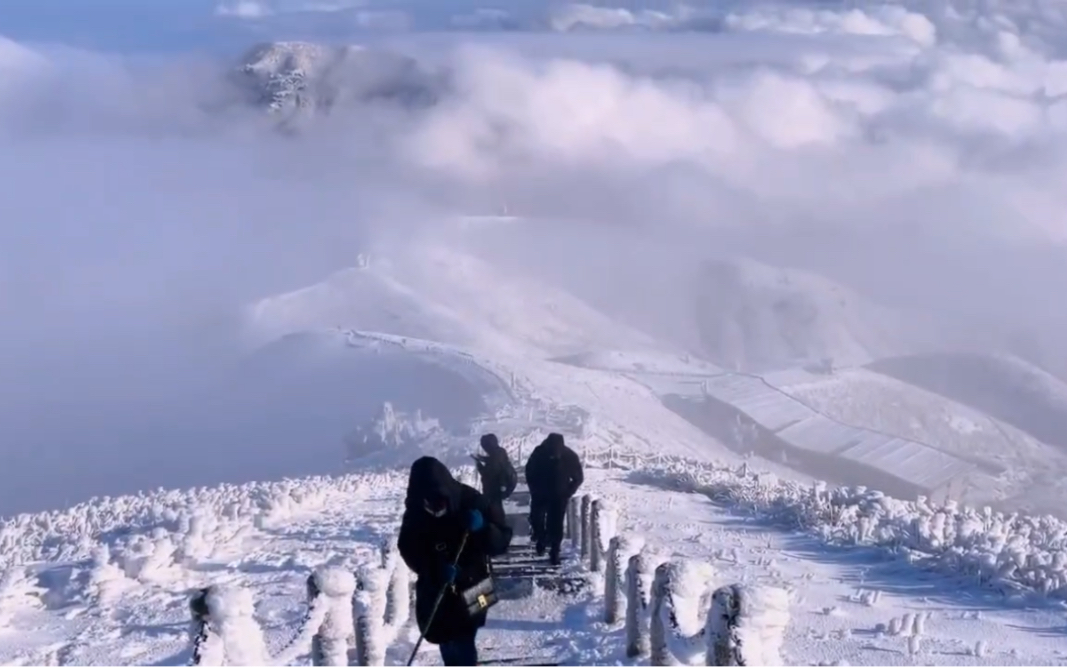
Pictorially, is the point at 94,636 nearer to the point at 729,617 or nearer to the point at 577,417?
the point at 729,617

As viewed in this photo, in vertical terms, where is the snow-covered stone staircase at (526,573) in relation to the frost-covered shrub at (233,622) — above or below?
below

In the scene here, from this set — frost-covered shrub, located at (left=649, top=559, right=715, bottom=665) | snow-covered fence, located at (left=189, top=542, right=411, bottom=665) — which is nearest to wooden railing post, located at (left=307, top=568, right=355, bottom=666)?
snow-covered fence, located at (left=189, top=542, right=411, bottom=665)

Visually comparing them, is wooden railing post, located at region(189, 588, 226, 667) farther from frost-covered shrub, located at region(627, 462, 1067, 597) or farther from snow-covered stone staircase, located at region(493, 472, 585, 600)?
frost-covered shrub, located at region(627, 462, 1067, 597)

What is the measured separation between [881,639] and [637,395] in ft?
155

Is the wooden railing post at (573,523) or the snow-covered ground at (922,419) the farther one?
the snow-covered ground at (922,419)

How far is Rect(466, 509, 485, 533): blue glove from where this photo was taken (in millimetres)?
6642

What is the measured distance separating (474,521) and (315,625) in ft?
4.88

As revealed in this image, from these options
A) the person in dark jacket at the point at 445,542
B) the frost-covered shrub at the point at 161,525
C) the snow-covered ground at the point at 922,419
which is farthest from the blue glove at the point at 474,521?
the snow-covered ground at the point at 922,419

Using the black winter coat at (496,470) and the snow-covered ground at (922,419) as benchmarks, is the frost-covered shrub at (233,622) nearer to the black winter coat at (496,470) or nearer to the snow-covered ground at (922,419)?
the black winter coat at (496,470)

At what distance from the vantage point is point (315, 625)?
7.29 m

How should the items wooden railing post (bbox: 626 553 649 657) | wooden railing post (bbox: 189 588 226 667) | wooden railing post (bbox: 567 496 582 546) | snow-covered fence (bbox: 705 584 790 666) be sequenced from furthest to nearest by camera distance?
wooden railing post (bbox: 567 496 582 546) < wooden railing post (bbox: 626 553 649 657) < wooden railing post (bbox: 189 588 226 667) < snow-covered fence (bbox: 705 584 790 666)

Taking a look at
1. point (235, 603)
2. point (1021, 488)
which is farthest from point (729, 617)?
point (1021, 488)

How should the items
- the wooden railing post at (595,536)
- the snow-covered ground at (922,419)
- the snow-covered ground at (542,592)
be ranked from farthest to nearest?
the snow-covered ground at (922,419)
the wooden railing post at (595,536)
the snow-covered ground at (542,592)

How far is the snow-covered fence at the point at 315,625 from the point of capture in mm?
6301
